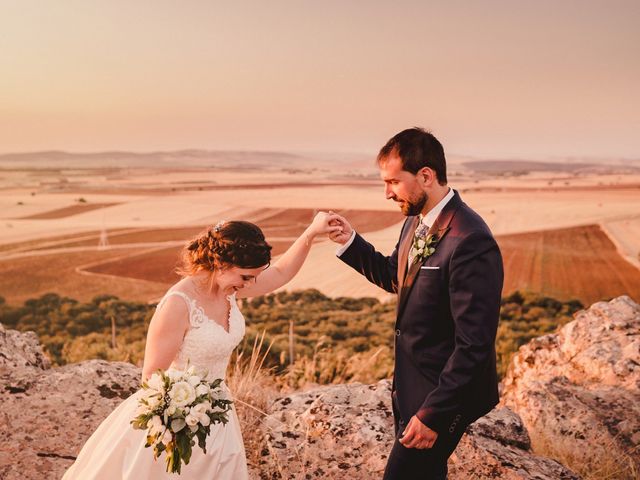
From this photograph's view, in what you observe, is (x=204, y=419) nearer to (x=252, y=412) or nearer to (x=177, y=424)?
(x=177, y=424)

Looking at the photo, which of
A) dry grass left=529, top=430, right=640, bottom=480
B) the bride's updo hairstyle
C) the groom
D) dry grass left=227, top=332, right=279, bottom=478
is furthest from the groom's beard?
dry grass left=529, top=430, right=640, bottom=480

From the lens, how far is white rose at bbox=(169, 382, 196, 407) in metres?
2.66

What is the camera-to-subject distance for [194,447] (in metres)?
3.23

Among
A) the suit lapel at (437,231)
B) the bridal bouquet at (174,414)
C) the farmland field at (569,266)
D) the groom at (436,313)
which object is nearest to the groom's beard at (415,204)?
the groom at (436,313)

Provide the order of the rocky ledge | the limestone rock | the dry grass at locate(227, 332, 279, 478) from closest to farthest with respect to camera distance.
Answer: the rocky ledge < the dry grass at locate(227, 332, 279, 478) < the limestone rock

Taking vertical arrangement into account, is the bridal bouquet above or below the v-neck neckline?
below

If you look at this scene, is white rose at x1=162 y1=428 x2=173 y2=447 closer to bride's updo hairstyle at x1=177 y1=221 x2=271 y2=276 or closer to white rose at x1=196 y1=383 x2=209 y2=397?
white rose at x1=196 y1=383 x2=209 y2=397

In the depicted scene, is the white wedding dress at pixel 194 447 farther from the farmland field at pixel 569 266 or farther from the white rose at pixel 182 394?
the farmland field at pixel 569 266

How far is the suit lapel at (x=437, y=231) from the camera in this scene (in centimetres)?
286

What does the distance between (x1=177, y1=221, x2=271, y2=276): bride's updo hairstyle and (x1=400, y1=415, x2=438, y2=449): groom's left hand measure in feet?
4.41

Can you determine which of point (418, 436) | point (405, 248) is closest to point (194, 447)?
point (418, 436)

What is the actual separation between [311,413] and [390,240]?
48.7m

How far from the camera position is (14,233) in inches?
2441

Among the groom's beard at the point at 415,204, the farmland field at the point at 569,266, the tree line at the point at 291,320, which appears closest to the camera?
the groom's beard at the point at 415,204
